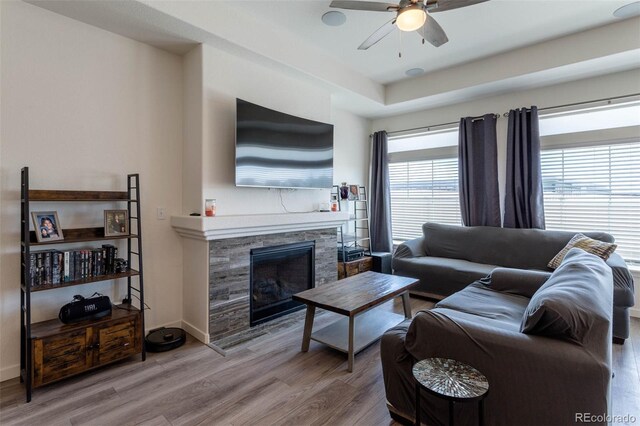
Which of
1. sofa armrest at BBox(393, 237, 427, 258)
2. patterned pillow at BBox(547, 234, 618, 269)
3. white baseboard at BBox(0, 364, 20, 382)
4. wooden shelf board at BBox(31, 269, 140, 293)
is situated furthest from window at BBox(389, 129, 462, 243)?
white baseboard at BBox(0, 364, 20, 382)

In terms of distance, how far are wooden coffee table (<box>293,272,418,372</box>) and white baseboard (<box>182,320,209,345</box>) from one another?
903mm

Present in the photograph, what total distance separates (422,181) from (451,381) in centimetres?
410

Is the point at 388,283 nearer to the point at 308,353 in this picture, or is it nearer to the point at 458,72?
the point at 308,353

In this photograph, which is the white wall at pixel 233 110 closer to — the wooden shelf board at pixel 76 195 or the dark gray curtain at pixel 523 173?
the wooden shelf board at pixel 76 195

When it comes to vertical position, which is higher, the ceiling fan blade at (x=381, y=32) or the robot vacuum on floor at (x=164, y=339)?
the ceiling fan blade at (x=381, y=32)

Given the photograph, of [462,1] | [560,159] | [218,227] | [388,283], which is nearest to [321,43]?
[462,1]

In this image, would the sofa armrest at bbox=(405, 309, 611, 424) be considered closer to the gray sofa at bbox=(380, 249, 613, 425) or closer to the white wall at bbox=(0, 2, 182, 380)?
the gray sofa at bbox=(380, 249, 613, 425)

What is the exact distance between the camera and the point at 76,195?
2322mm

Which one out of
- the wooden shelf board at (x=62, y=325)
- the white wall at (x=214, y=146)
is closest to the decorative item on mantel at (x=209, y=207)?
the white wall at (x=214, y=146)

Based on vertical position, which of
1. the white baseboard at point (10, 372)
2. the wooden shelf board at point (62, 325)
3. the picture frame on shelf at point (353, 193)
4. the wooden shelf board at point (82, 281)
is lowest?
the white baseboard at point (10, 372)

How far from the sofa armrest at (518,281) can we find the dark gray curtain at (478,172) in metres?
1.51

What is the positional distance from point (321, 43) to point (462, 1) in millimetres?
1695

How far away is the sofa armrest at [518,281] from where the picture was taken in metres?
2.70

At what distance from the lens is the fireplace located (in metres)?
3.26
